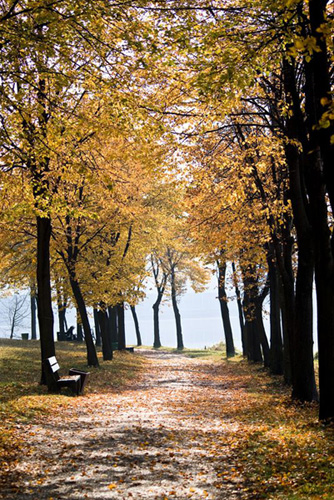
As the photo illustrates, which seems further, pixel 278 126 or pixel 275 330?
pixel 275 330

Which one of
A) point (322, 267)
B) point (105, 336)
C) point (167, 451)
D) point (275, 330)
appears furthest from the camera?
point (105, 336)

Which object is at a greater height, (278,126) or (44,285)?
(278,126)

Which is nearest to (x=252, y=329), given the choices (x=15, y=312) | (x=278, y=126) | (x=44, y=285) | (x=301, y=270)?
(x=44, y=285)

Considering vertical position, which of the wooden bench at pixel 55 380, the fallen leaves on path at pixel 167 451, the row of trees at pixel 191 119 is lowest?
the fallen leaves on path at pixel 167 451

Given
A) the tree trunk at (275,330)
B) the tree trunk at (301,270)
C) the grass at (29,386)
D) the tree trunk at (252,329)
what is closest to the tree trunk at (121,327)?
the grass at (29,386)

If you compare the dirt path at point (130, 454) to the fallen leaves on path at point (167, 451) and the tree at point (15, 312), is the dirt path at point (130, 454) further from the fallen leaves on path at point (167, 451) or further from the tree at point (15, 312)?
the tree at point (15, 312)

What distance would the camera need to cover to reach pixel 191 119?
12.3 meters

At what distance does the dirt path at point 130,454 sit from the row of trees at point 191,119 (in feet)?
9.17

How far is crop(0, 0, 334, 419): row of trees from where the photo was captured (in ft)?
27.4

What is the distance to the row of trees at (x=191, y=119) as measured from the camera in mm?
8352

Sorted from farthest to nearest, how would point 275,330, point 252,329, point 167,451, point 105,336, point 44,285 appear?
point 252,329
point 105,336
point 275,330
point 44,285
point 167,451

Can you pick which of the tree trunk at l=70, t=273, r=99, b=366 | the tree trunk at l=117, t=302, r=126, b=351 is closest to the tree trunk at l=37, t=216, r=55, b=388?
the tree trunk at l=70, t=273, r=99, b=366

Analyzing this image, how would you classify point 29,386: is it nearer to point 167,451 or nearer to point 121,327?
point 167,451

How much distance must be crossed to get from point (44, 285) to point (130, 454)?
769cm
